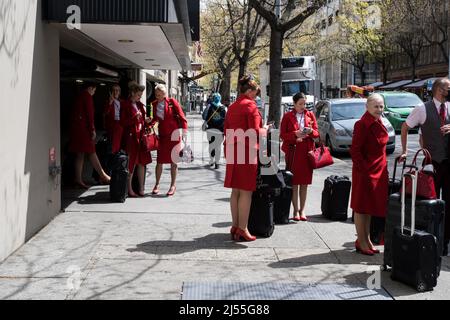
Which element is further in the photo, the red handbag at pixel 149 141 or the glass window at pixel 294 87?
the glass window at pixel 294 87

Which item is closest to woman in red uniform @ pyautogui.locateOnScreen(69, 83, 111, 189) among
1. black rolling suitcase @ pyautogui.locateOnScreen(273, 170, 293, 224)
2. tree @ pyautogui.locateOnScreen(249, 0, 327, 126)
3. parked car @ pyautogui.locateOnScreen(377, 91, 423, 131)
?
black rolling suitcase @ pyautogui.locateOnScreen(273, 170, 293, 224)

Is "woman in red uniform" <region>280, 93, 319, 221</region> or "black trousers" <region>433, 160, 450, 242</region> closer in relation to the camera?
"black trousers" <region>433, 160, 450, 242</region>

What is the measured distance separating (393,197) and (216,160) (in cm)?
884

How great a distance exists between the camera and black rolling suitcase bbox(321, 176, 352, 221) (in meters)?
8.30

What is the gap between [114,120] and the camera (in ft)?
32.5

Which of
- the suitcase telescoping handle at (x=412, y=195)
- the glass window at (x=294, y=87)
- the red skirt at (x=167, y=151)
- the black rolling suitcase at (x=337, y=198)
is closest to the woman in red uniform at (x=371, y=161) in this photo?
the suitcase telescoping handle at (x=412, y=195)

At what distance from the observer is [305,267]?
5.93 metres

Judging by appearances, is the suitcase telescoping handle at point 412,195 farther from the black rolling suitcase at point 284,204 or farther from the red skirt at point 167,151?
the red skirt at point 167,151

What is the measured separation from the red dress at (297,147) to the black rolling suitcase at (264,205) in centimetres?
89

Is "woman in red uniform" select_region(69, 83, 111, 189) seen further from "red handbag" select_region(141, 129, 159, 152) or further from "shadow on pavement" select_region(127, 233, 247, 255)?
"shadow on pavement" select_region(127, 233, 247, 255)

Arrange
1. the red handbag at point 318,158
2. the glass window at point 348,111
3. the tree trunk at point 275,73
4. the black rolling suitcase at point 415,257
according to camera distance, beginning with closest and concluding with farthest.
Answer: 1. the black rolling suitcase at point 415,257
2. the red handbag at point 318,158
3. the tree trunk at point 275,73
4. the glass window at point 348,111

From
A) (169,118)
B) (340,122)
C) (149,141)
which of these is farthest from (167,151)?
(340,122)

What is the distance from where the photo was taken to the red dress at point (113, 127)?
9.43 m
